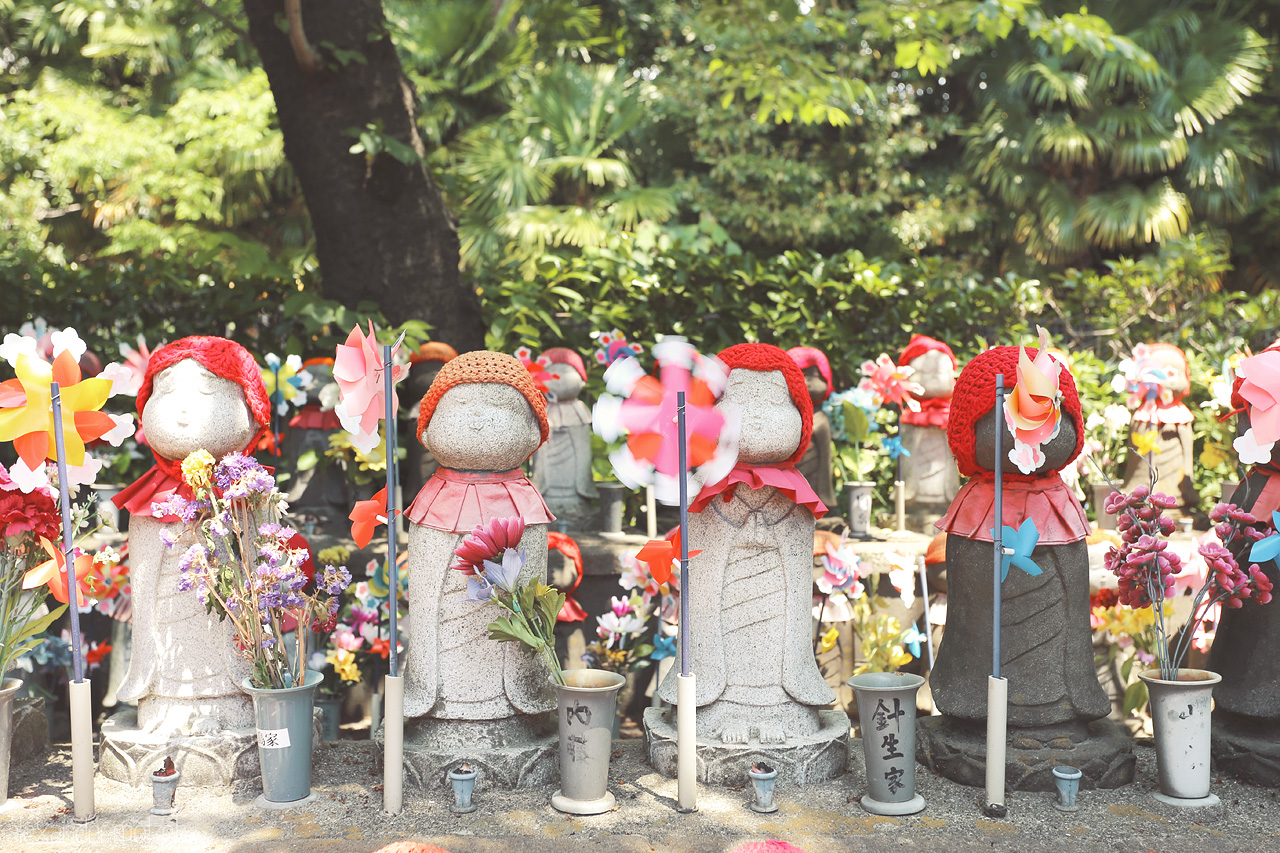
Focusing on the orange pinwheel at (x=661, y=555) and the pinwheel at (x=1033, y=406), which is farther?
the orange pinwheel at (x=661, y=555)

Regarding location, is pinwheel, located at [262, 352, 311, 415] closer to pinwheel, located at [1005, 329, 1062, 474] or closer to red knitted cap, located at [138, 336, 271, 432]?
red knitted cap, located at [138, 336, 271, 432]

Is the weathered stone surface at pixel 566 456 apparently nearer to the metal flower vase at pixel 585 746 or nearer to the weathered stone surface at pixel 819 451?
the weathered stone surface at pixel 819 451

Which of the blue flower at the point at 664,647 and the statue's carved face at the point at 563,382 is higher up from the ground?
the statue's carved face at the point at 563,382

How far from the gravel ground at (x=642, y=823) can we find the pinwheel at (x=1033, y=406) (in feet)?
3.23

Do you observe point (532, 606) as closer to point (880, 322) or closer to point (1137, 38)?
point (880, 322)

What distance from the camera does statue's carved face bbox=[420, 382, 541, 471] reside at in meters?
3.01

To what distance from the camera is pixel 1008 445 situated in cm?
297

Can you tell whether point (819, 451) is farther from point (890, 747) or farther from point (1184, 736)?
point (1184, 736)

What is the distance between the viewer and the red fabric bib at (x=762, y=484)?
3.07m

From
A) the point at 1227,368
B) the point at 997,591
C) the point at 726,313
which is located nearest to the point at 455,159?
the point at 726,313

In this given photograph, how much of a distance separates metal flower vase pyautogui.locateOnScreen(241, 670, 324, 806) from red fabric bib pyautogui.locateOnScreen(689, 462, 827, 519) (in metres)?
1.30

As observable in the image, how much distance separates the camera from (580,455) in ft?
15.8

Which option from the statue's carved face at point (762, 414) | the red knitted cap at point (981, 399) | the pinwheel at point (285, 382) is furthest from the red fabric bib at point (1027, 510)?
the pinwheel at point (285, 382)

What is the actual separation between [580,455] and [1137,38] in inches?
346
